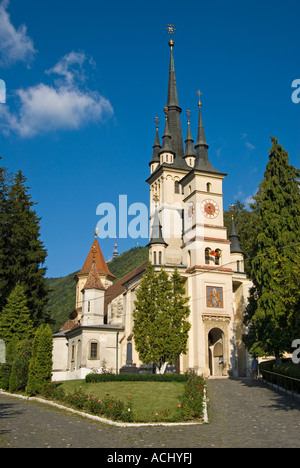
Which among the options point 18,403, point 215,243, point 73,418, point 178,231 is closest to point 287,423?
point 73,418

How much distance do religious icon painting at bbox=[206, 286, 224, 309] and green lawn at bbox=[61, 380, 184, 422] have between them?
49.0 feet

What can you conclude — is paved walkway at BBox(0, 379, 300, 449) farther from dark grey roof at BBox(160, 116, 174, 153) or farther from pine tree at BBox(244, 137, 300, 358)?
dark grey roof at BBox(160, 116, 174, 153)

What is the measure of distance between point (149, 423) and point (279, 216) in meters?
17.4

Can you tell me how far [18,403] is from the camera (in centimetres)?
2331

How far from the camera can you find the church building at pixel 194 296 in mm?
42062

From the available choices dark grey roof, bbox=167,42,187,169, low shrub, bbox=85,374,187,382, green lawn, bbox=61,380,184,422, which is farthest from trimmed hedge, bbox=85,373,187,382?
dark grey roof, bbox=167,42,187,169

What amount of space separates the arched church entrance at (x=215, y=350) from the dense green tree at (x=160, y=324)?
35.7ft

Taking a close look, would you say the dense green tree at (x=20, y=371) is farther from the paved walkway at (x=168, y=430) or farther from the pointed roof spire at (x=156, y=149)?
the pointed roof spire at (x=156, y=149)

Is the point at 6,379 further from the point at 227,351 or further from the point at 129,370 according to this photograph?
the point at 227,351

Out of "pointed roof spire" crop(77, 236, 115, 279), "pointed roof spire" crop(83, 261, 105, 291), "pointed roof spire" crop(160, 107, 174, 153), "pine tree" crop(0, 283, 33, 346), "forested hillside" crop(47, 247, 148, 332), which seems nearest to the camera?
"pine tree" crop(0, 283, 33, 346)

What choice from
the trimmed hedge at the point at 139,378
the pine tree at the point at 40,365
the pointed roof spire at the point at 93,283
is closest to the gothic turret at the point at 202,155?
the pointed roof spire at the point at 93,283

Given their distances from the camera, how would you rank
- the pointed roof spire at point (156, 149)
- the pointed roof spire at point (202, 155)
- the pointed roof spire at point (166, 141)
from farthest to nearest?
the pointed roof spire at point (156, 149) < the pointed roof spire at point (166, 141) < the pointed roof spire at point (202, 155)

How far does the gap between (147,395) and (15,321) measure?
1706 cm

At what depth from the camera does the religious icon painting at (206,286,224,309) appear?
42431 mm
